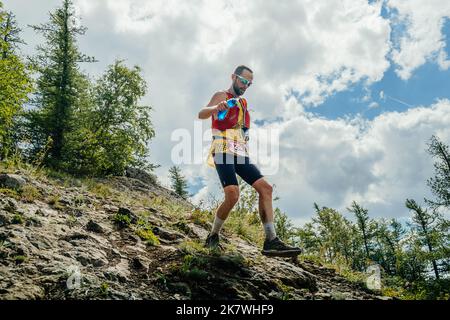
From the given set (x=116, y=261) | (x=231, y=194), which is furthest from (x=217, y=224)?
(x=116, y=261)

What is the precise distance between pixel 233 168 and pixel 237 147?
357 mm

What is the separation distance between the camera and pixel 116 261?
4.89 metres

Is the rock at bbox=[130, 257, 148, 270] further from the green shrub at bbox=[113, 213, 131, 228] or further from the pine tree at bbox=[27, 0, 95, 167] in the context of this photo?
the pine tree at bbox=[27, 0, 95, 167]

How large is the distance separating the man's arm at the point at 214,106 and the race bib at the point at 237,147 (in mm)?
540

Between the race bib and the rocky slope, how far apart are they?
160cm

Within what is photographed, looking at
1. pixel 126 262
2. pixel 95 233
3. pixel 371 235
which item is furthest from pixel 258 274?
pixel 371 235

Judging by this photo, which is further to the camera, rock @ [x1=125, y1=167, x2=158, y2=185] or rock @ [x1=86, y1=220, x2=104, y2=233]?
rock @ [x1=125, y1=167, x2=158, y2=185]

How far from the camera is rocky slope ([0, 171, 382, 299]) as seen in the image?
153 inches

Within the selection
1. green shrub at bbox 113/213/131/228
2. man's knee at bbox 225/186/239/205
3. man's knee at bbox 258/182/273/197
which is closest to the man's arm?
man's knee at bbox 225/186/239/205

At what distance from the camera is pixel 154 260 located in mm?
5211

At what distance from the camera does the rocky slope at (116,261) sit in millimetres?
3875

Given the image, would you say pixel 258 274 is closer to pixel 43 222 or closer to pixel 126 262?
pixel 126 262

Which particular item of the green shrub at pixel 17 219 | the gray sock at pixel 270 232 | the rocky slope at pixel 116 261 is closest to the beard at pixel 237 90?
the gray sock at pixel 270 232
